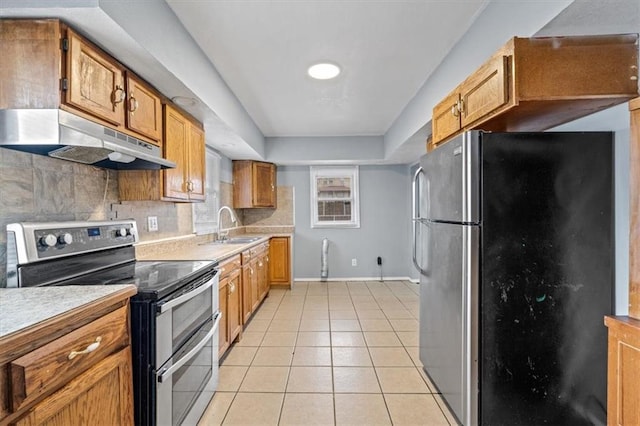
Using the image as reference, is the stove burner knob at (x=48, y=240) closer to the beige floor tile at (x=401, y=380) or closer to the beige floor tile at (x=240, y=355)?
the beige floor tile at (x=240, y=355)

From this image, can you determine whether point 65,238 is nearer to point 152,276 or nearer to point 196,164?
point 152,276

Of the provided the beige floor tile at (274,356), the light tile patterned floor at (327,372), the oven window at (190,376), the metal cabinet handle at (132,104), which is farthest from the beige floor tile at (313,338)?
the metal cabinet handle at (132,104)

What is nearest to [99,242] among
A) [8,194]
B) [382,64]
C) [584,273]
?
[8,194]

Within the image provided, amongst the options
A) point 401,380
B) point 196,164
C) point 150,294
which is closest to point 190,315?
point 150,294

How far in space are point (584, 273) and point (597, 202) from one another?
1.19 ft

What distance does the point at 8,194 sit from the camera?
1.38 metres

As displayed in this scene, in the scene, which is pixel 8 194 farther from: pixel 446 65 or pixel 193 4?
pixel 446 65

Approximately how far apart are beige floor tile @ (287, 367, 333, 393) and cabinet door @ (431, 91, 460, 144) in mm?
1938

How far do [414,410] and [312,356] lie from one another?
3.12 feet

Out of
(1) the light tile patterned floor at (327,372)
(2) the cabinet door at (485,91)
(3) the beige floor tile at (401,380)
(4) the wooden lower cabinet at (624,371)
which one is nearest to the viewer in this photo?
(4) the wooden lower cabinet at (624,371)

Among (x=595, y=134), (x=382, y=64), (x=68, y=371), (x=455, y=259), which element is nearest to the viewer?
(x=68, y=371)

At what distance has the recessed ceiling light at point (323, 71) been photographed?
8.30 feet

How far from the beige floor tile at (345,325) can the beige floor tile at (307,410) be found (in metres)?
1.16

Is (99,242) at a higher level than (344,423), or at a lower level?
higher
